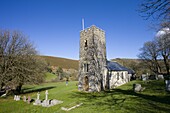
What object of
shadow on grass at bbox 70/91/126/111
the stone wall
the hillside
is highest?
the hillside

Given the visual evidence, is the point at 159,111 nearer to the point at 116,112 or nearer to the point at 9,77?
the point at 116,112

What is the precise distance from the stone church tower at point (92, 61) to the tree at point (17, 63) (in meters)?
10.1

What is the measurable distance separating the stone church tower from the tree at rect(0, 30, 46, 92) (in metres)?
10.1

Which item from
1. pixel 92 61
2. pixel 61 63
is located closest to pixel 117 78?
pixel 92 61

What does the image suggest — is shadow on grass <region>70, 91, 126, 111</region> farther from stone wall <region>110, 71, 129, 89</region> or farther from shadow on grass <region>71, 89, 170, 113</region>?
stone wall <region>110, 71, 129, 89</region>

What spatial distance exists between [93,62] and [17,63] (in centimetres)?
1420

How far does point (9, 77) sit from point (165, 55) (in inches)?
1430

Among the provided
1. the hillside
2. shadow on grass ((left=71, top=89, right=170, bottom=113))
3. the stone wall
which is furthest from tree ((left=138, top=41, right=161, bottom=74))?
the hillside

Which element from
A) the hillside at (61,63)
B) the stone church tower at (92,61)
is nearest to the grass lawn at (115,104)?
the stone church tower at (92,61)

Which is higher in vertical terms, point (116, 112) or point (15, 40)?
point (15, 40)

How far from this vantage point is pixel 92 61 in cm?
2138

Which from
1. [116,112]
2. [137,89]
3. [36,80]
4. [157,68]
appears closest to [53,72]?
[36,80]

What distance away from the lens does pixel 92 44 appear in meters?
21.7

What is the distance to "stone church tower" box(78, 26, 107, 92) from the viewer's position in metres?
21.1
